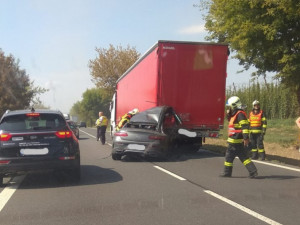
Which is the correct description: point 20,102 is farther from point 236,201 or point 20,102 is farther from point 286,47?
point 236,201

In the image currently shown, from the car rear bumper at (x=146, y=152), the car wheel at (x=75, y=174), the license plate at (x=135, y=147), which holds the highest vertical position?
the license plate at (x=135, y=147)

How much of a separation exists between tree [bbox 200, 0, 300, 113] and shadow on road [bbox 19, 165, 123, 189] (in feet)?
23.8

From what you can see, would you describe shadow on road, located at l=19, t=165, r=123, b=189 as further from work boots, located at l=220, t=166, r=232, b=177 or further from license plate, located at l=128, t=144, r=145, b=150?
work boots, located at l=220, t=166, r=232, b=177

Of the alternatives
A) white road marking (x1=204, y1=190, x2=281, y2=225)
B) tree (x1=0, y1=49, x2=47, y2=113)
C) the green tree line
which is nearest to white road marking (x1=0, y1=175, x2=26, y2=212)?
white road marking (x1=204, y1=190, x2=281, y2=225)

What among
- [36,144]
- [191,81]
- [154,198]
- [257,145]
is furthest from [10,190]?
[257,145]

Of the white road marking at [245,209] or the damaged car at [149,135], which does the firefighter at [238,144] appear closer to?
the white road marking at [245,209]

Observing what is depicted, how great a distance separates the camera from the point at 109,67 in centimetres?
4959

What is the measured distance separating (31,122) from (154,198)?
3.08 meters

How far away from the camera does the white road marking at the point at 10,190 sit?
680 cm

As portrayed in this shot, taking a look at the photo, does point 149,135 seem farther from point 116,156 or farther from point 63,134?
point 63,134

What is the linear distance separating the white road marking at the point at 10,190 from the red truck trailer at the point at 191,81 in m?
5.96

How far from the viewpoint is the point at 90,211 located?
6035 millimetres

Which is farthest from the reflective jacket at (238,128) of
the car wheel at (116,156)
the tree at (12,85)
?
the tree at (12,85)

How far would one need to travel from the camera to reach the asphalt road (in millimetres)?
5609
